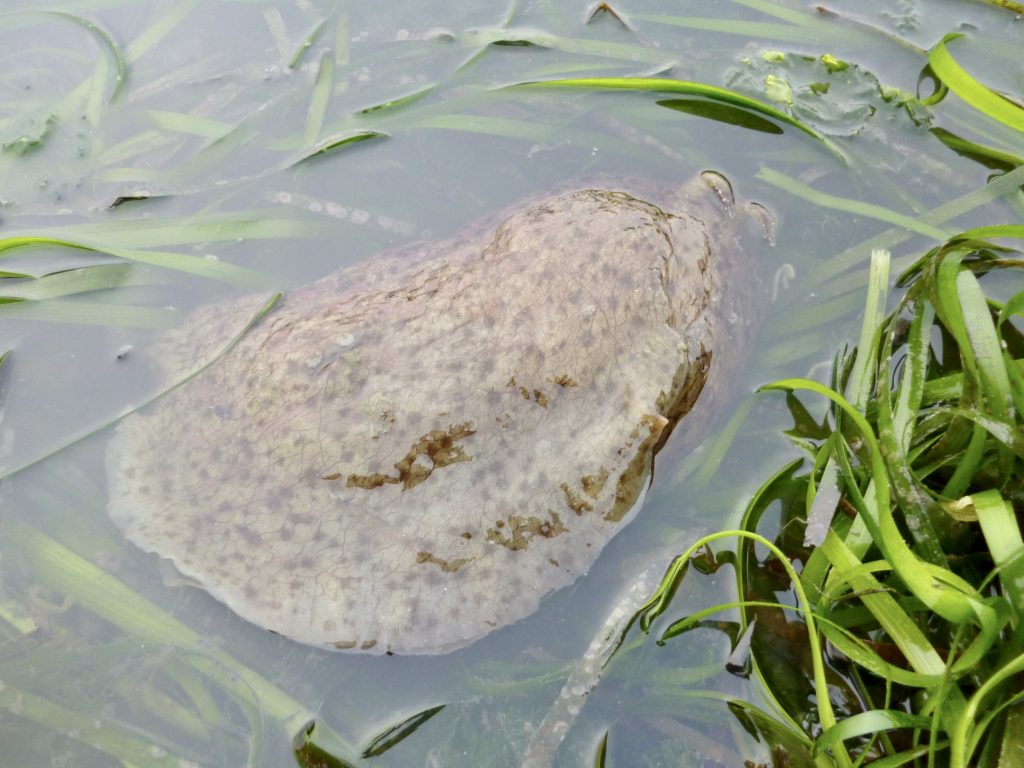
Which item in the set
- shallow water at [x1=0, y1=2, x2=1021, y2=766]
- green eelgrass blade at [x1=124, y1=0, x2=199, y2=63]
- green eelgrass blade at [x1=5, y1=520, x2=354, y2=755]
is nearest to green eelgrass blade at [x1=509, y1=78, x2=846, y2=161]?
shallow water at [x1=0, y1=2, x2=1021, y2=766]

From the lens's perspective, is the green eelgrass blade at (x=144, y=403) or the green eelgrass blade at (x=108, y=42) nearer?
the green eelgrass blade at (x=144, y=403)

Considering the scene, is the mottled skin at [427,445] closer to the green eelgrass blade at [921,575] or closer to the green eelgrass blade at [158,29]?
the green eelgrass blade at [921,575]

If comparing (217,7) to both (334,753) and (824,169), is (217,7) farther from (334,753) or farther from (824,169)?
(334,753)

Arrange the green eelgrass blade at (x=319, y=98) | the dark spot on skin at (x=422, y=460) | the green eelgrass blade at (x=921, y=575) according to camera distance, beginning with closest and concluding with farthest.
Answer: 1. the green eelgrass blade at (x=921, y=575)
2. the dark spot on skin at (x=422, y=460)
3. the green eelgrass blade at (x=319, y=98)

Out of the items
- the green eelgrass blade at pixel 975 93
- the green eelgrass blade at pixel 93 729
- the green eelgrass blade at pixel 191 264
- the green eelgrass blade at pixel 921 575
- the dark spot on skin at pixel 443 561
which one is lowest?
the green eelgrass blade at pixel 93 729

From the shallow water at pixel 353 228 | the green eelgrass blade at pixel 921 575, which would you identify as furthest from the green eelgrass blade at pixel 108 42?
the green eelgrass blade at pixel 921 575

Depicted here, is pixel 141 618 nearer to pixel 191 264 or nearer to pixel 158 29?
pixel 191 264

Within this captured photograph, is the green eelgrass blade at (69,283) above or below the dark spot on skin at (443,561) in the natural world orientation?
above
